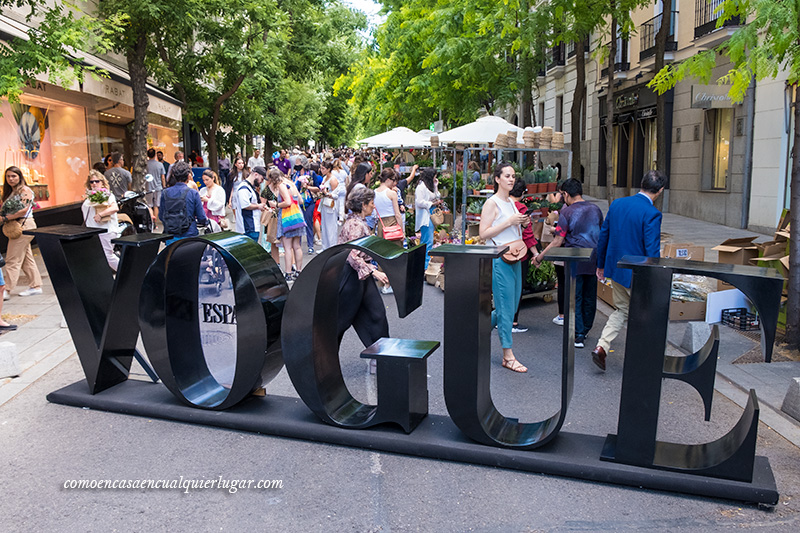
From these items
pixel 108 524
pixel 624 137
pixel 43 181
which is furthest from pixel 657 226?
pixel 624 137

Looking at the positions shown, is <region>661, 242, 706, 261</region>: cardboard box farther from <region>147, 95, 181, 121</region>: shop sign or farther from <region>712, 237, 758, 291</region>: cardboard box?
<region>147, 95, 181, 121</region>: shop sign

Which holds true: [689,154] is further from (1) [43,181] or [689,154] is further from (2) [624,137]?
(1) [43,181]

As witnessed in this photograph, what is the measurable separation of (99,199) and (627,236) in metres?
6.39

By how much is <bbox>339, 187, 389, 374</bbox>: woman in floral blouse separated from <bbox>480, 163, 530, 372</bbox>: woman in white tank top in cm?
101

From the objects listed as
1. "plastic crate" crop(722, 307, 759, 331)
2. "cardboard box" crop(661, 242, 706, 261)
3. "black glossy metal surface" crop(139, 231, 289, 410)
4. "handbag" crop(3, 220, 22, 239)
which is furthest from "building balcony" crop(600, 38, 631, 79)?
"black glossy metal surface" crop(139, 231, 289, 410)

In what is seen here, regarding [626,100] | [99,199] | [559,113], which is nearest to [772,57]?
[99,199]

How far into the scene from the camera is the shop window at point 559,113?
30142mm

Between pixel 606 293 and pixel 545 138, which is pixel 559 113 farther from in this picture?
pixel 606 293

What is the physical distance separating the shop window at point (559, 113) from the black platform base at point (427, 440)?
2744 cm

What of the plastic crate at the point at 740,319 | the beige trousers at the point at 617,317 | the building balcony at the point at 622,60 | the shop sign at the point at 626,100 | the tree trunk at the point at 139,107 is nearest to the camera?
the beige trousers at the point at 617,317

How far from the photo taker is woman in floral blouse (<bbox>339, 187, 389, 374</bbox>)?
5667 millimetres

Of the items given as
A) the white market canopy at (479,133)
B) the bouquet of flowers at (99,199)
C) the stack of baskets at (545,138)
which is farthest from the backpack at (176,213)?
the white market canopy at (479,133)

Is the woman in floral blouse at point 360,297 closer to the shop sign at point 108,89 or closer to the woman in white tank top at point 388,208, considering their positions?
the woman in white tank top at point 388,208

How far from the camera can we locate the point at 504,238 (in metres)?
6.06
